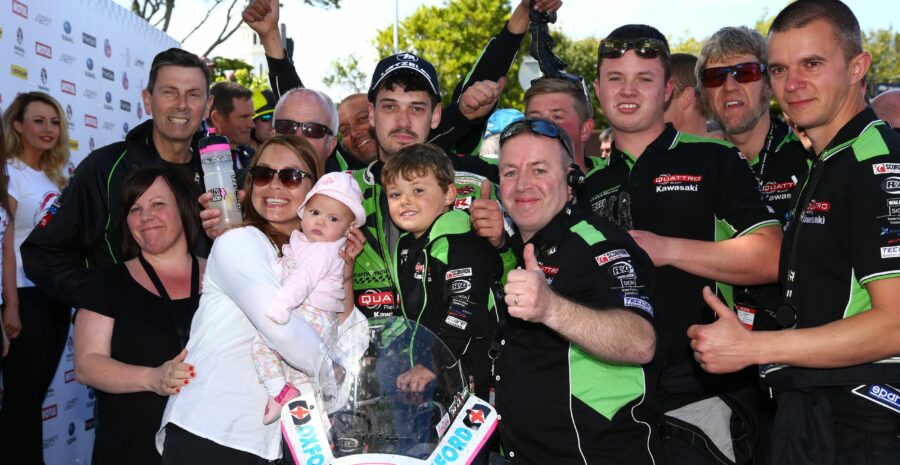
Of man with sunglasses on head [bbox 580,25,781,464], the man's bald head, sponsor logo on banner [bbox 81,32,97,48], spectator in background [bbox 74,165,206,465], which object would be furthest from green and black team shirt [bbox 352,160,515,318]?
sponsor logo on banner [bbox 81,32,97,48]

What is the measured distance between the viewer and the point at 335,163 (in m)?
5.34

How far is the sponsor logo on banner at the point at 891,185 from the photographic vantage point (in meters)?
2.84

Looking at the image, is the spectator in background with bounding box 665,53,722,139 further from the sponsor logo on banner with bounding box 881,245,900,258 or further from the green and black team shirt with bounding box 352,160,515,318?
the sponsor logo on banner with bounding box 881,245,900,258

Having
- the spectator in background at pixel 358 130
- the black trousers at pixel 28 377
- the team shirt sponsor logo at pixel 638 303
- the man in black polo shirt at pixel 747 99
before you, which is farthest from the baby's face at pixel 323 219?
the black trousers at pixel 28 377

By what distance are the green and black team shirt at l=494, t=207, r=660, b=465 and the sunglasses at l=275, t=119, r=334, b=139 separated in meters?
2.20

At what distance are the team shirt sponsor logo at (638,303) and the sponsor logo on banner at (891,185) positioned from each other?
0.89 meters

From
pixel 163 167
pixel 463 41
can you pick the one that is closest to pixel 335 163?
pixel 163 167

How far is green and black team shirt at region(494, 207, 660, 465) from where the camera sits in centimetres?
314

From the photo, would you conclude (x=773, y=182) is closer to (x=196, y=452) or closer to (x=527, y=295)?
(x=527, y=295)

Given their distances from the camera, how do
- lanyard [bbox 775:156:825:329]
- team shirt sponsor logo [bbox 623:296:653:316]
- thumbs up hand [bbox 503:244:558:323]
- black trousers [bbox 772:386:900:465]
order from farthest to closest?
lanyard [bbox 775:156:825:329] < team shirt sponsor logo [bbox 623:296:653:316] < black trousers [bbox 772:386:900:465] < thumbs up hand [bbox 503:244:558:323]

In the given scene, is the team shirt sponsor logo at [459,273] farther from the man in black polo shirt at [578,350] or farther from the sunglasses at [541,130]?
the sunglasses at [541,130]

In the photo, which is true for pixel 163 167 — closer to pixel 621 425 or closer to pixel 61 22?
pixel 621 425

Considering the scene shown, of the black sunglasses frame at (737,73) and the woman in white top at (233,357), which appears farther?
the black sunglasses frame at (737,73)

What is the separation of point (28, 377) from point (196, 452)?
3.40 metres
